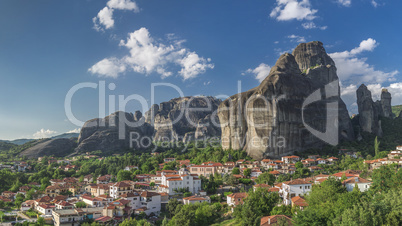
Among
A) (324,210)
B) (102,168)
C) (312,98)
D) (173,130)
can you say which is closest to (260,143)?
(312,98)

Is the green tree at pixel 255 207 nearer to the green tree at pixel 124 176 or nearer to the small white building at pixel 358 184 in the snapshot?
the small white building at pixel 358 184

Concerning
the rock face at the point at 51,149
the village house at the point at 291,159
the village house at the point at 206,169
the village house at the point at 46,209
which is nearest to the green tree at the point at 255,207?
the village house at the point at 46,209

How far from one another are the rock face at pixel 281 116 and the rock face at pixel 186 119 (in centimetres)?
4630

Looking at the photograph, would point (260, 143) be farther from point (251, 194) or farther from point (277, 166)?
point (251, 194)

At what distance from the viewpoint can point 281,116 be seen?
6681 centimetres

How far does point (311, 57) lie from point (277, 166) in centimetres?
5027

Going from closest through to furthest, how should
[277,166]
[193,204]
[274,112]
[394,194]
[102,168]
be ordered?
1. [394,194]
2. [193,204]
3. [277,166]
4. [274,112]
5. [102,168]

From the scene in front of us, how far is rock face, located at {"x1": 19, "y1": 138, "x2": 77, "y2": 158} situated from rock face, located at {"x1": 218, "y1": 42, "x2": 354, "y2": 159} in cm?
5838

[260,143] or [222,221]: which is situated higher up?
[260,143]

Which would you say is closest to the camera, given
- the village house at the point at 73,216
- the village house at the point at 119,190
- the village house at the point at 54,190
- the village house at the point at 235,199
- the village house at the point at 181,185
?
the village house at the point at 73,216

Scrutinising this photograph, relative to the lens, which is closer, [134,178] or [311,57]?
[134,178]

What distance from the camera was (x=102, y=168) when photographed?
72938 millimetres

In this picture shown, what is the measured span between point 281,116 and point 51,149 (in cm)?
7453

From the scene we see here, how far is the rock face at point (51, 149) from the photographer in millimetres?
97956
